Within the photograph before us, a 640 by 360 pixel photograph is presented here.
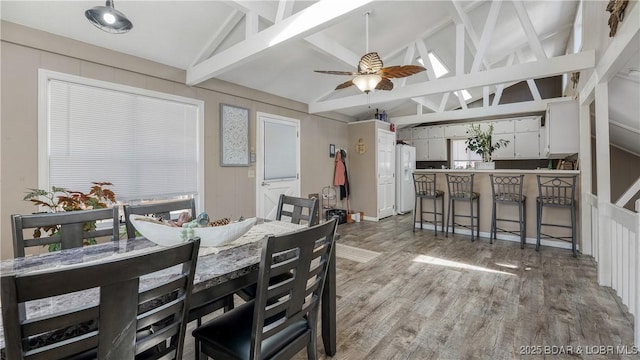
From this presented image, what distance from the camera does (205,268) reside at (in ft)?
3.93

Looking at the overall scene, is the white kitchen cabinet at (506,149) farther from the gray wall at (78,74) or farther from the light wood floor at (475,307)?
the gray wall at (78,74)

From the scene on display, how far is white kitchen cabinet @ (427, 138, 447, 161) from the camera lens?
7746mm

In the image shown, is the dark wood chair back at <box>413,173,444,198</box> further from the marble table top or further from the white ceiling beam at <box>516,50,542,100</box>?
the marble table top

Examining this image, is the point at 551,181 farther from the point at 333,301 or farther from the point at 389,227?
the point at 333,301

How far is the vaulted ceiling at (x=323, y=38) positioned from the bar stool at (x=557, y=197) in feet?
3.14

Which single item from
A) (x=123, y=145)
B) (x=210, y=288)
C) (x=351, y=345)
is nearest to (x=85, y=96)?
(x=123, y=145)

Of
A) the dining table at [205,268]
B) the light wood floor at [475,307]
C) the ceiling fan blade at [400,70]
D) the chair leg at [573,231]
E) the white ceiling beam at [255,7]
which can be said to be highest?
the white ceiling beam at [255,7]

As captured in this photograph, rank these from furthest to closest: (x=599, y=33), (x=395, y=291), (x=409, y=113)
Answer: (x=409, y=113) < (x=599, y=33) < (x=395, y=291)

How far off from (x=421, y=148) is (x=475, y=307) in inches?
247

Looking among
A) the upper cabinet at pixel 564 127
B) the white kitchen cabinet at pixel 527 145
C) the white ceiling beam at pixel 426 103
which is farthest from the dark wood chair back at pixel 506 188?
the white kitchen cabinet at pixel 527 145

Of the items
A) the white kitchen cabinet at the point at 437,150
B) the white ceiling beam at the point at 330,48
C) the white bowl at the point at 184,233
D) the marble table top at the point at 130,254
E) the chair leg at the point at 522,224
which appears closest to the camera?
the marble table top at the point at 130,254

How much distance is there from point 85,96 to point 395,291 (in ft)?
11.8

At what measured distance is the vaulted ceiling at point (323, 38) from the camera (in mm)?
2502

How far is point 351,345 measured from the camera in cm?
189
